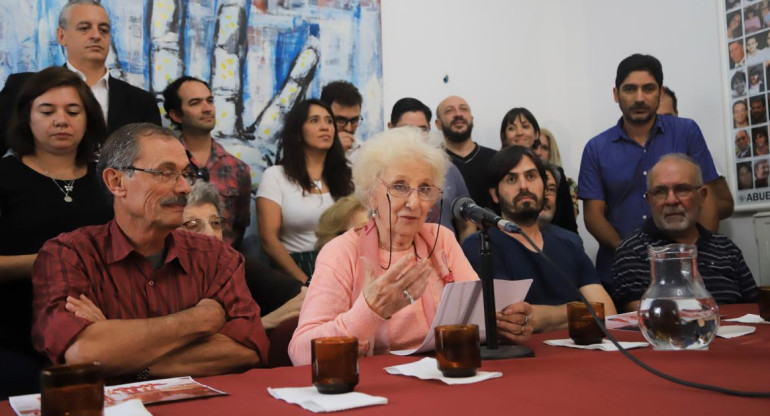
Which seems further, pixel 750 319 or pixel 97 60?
pixel 97 60

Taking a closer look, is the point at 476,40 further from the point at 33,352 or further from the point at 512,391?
the point at 512,391

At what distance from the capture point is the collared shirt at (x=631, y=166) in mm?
3857

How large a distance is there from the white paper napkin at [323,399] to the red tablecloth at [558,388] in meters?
0.01

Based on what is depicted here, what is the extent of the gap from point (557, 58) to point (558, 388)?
4.52 meters

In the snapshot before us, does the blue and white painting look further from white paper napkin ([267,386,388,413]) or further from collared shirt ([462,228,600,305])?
white paper napkin ([267,386,388,413])

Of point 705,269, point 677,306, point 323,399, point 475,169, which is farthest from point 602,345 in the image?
point 475,169

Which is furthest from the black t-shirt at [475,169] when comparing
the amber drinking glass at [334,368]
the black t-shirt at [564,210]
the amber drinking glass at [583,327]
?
the amber drinking glass at [334,368]

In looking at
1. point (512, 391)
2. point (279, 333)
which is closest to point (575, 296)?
point (279, 333)

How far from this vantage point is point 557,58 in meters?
5.34

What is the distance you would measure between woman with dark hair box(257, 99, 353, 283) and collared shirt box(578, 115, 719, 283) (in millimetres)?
1430

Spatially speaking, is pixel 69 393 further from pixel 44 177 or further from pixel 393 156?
pixel 44 177

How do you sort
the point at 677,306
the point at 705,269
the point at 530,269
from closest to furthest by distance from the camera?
the point at 677,306 < the point at 530,269 < the point at 705,269

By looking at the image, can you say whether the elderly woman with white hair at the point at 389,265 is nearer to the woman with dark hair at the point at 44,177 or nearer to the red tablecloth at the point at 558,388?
the red tablecloth at the point at 558,388

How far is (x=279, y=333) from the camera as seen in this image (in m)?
2.06
